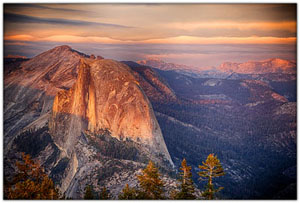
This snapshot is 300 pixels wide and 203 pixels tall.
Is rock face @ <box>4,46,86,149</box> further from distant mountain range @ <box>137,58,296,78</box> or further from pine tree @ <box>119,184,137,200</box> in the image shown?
pine tree @ <box>119,184,137,200</box>

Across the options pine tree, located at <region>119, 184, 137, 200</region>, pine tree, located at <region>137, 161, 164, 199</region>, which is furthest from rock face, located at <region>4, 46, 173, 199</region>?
pine tree, located at <region>137, 161, 164, 199</region>

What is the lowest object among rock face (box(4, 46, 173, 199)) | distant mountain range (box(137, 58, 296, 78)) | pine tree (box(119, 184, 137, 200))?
pine tree (box(119, 184, 137, 200))

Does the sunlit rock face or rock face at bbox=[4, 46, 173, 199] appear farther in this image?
the sunlit rock face

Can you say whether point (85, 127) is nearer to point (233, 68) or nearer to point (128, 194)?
point (128, 194)

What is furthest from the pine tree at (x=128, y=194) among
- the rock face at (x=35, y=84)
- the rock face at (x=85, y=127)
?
the rock face at (x=35, y=84)

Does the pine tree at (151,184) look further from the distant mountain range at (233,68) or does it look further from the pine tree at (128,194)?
the distant mountain range at (233,68)

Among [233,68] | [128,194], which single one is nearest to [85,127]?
[128,194]
